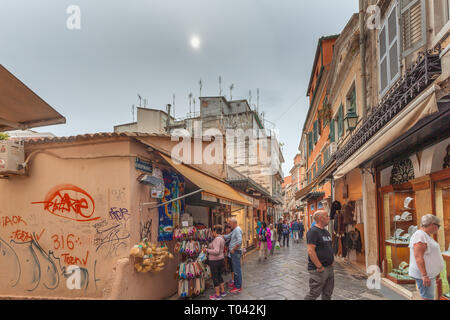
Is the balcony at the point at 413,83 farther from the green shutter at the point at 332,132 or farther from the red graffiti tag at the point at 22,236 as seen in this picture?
the green shutter at the point at 332,132

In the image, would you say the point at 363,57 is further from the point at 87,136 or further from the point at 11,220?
the point at 11,220

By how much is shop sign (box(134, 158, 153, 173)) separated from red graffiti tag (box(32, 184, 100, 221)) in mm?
1010

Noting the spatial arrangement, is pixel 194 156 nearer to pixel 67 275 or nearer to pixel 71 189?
pixel 71 189

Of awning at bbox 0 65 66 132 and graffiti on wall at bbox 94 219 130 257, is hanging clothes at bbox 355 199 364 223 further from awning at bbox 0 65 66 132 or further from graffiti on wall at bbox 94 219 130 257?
awning at bbox 0 65 66 132

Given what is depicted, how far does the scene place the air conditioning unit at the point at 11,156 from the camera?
5535 mm

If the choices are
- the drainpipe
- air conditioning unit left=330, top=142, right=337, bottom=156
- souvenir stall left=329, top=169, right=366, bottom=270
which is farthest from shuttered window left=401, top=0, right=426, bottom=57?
air conditioning unit left=330, top=142, right=337, bottom=156

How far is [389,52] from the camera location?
23.2 ft

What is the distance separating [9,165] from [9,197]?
75cm

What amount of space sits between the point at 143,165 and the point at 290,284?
4653 mm

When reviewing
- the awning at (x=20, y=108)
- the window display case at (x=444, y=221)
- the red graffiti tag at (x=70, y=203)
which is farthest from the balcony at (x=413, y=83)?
the awning at (x=20, y=108)

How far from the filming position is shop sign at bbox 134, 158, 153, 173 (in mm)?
5590

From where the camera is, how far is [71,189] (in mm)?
5605

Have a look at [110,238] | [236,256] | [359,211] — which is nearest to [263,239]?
[359,211]
